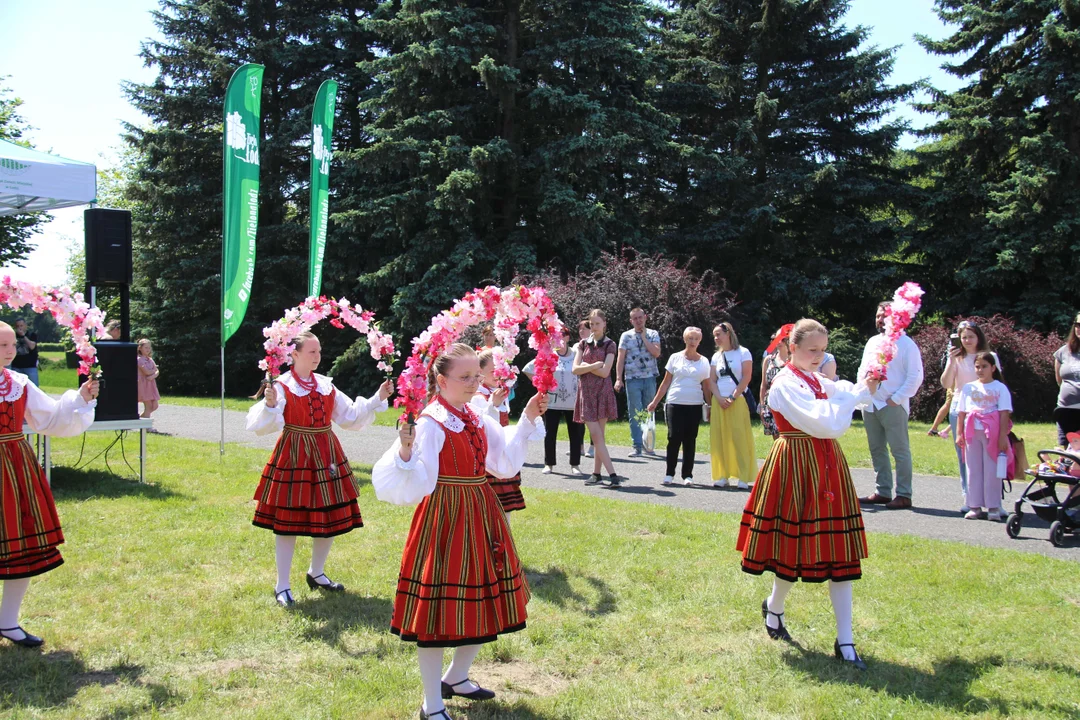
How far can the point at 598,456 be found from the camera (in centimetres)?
1001

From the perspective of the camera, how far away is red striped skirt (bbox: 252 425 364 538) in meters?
5.67

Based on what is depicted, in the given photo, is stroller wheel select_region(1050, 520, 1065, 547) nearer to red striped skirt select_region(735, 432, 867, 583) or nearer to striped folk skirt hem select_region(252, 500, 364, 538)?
red striped skirt select_region(735, 432, 867, 583)

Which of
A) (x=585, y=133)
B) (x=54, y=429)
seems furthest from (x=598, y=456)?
(x=585, y=133)

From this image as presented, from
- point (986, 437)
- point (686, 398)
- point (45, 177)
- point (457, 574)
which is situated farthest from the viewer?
point (45, 177)

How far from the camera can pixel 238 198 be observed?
37.9ft

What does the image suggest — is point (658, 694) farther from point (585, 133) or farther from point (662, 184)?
point (662, 184)

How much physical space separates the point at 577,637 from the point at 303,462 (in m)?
2.14

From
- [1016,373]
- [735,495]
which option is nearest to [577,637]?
[735,495]

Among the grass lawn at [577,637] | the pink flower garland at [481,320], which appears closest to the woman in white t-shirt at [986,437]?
the grass lawn at [577,637]

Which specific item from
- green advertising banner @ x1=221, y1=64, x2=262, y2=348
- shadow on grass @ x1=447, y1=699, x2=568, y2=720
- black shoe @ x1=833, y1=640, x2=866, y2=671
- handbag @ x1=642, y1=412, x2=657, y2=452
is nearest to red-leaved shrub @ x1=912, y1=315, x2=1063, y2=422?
handbag @ x1=642, y1=412, x2=657, y2=452

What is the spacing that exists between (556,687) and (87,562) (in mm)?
4276

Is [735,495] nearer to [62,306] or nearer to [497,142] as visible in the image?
[62,306]

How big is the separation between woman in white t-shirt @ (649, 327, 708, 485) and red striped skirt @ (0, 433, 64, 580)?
647 cm

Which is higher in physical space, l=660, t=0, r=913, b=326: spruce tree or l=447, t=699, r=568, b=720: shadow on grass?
l=660, t=0, r=913, b=326: spruce tree
